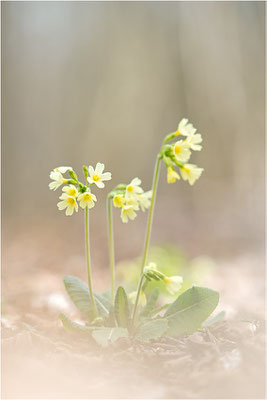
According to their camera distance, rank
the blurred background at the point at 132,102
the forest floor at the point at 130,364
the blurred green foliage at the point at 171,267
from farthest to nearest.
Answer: the blurred background at the point at 132,102, the blurred green foliage at the point at 171,267, the forest floor at the point at 130,364

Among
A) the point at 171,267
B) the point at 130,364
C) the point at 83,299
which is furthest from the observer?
the point at 171,267

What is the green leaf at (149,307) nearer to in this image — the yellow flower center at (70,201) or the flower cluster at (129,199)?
the flower cluster at (129,199)

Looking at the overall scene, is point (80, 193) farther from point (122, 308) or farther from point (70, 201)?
point (122, 308)

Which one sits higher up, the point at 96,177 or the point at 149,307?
the point at 96,177

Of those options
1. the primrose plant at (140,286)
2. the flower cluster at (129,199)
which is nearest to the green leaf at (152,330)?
the primrose plant at (140,286)

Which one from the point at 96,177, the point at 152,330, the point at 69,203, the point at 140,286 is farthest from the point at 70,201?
the point at 152,330

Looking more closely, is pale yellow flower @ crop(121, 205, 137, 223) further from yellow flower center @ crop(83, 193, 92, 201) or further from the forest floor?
the forest floor

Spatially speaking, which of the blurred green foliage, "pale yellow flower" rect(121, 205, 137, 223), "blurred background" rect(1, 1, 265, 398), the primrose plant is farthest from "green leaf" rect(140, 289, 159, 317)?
"blurred background" rect(1, 1, 265, 398)
